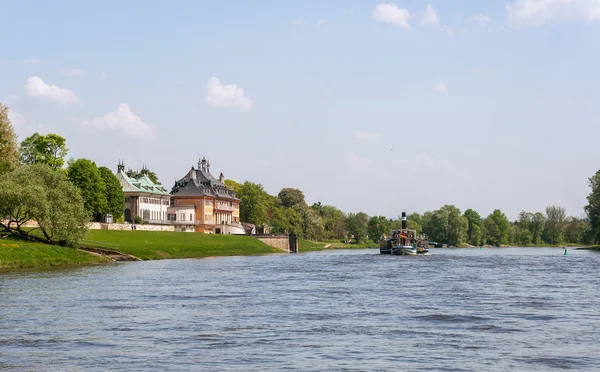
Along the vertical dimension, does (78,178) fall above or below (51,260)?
above

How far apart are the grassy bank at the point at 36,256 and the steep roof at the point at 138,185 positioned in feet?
246

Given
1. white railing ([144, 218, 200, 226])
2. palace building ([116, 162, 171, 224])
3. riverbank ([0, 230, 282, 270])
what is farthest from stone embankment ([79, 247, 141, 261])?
white railing ([144, 218, 200, 226])

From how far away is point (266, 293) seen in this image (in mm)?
45188

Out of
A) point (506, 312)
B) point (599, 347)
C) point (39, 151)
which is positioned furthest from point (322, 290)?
point (39, 151)

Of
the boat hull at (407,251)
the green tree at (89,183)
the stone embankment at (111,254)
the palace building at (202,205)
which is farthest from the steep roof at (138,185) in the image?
the stone embankment at (111,254)

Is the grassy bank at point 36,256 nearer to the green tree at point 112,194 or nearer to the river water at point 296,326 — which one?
the river water at point 296,326

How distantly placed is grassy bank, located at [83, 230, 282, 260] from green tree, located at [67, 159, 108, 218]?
319 inches

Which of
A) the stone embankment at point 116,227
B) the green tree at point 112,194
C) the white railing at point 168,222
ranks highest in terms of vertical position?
the green tree at point 112,194

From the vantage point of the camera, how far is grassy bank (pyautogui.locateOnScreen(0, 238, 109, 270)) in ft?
222

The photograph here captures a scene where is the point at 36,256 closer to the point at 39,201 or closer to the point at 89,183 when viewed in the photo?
the point at 39,201

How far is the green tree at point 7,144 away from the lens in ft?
314

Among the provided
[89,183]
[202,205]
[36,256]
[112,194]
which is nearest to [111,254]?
[36,256]

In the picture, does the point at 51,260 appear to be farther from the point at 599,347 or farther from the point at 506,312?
the point at 599,347

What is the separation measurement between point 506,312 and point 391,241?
350 feet
